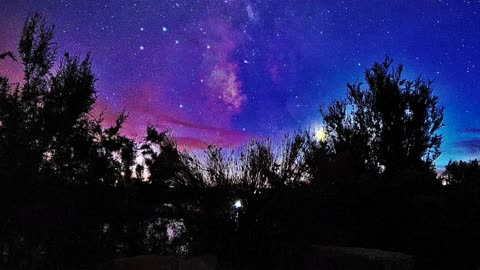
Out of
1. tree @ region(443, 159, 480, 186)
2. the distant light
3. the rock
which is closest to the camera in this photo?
the rock

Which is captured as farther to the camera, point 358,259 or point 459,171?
point 459,171

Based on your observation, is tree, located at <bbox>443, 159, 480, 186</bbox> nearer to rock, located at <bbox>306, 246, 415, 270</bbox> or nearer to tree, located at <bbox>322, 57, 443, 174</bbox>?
tree, located at <bbox>322, 57, 443, 174</bbox>

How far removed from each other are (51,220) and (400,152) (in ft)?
46.7

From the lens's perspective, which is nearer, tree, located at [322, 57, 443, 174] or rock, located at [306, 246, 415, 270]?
rock, located at [306, 246, 415, 270]

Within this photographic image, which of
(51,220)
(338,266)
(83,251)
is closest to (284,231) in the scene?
(338,266)

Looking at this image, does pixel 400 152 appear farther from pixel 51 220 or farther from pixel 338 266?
pixel 51 220

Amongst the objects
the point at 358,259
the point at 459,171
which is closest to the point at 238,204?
the point at 358,259

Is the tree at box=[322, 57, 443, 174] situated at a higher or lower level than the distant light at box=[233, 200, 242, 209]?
higher

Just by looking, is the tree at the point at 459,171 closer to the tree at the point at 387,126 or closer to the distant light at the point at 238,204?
the tree at the point at 387,126

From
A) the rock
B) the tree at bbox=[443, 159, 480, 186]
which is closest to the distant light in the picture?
the rock

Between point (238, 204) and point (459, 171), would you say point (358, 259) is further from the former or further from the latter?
point (459, 171)

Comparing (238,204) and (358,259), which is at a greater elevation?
(238,204)

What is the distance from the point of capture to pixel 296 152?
12461 mm

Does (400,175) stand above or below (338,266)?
above
